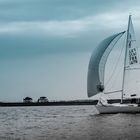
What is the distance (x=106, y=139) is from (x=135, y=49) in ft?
141

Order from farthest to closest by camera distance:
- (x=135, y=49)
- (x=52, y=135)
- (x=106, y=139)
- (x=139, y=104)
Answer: (x=135, y=49) < (x=139, y=104) < (x=52, y=135) < (x=106, y=139)

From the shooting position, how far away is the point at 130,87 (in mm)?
80938

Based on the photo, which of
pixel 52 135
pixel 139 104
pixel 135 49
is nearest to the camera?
pixel 52 135

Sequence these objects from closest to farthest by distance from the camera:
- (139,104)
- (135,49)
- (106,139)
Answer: (106,139) < (139,104) < (135,49)

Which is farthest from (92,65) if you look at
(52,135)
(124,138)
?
(124,138)

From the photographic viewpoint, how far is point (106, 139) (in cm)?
3975

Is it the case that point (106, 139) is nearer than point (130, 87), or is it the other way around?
point (106, 139)

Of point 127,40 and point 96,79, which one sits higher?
point 127,40

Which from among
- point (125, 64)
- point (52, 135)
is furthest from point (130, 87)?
point (52, 135)

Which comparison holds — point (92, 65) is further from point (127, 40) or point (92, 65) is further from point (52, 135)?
point (52, 135)

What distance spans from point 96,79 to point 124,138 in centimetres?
4034

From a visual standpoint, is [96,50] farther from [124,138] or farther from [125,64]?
[124,138]

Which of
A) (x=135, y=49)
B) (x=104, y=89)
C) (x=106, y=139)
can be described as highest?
(x=135, y=49)

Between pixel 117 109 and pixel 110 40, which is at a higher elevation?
pixel 110 40
